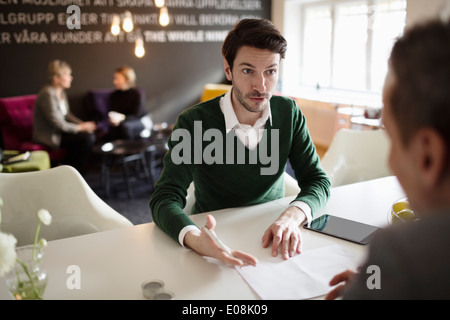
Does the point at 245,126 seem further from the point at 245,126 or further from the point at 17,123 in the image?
the point at 17,123

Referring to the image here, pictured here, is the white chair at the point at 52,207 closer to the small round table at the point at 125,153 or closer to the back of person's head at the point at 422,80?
the back of person's head at the point at 422,80

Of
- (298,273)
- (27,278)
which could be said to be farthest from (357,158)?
(27,278)

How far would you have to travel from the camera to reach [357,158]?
100 inches

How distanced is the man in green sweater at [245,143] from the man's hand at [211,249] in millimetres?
276

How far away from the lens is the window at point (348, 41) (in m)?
5.43

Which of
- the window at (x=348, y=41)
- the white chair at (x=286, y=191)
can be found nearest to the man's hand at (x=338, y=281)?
the white chair at (x=286, y=191)

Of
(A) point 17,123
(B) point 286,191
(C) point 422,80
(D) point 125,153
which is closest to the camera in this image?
(C) point 422,80

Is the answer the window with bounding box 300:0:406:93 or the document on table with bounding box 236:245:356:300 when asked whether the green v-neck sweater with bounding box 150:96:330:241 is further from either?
the window with bounding box 300:0:406:93

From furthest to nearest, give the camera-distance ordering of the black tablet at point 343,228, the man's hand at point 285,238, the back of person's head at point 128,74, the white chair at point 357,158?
the back of person's head at point 128,74
the white chair at point 357,158
the black tablet at point 343,228
the man's hand at point 285,238

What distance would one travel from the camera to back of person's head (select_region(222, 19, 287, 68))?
167cm

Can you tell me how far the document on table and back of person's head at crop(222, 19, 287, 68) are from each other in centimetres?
83

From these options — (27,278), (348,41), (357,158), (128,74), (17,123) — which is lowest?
(17,123)

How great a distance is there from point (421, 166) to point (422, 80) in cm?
11

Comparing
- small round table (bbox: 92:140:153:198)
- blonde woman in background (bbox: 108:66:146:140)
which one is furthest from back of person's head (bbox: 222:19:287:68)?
blonde woman in background (bbox: 108:66:146:140)
